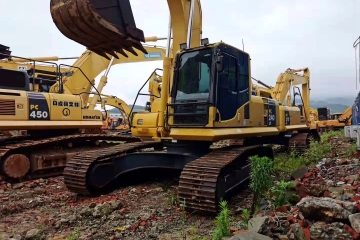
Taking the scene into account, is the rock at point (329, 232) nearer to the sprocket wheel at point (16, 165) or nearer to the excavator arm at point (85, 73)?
the sprocket wheel at point (16, 165)

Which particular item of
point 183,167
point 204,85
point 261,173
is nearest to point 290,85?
point 204,85

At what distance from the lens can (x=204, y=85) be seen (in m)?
5.97

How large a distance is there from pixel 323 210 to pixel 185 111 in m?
3.03

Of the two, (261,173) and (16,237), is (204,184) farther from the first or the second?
(16,237)

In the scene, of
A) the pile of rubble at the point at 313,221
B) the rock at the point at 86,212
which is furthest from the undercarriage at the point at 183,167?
the rock at the point at 86,212

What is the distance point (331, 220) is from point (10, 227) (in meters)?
4.16

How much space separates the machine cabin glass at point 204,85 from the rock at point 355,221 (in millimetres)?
2810

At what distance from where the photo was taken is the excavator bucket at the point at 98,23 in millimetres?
4734

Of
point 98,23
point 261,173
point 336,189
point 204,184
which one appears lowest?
point 336,189

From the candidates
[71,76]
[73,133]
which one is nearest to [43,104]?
[73,133]

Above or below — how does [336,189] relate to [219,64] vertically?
below

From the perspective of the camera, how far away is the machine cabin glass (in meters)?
5.84

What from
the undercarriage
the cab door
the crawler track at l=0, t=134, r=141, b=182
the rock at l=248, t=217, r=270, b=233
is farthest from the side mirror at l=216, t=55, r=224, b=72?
the crawler track at l=0, t=134, r=141, b=182

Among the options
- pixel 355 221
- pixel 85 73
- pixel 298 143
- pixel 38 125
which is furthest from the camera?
pixel 85 73
